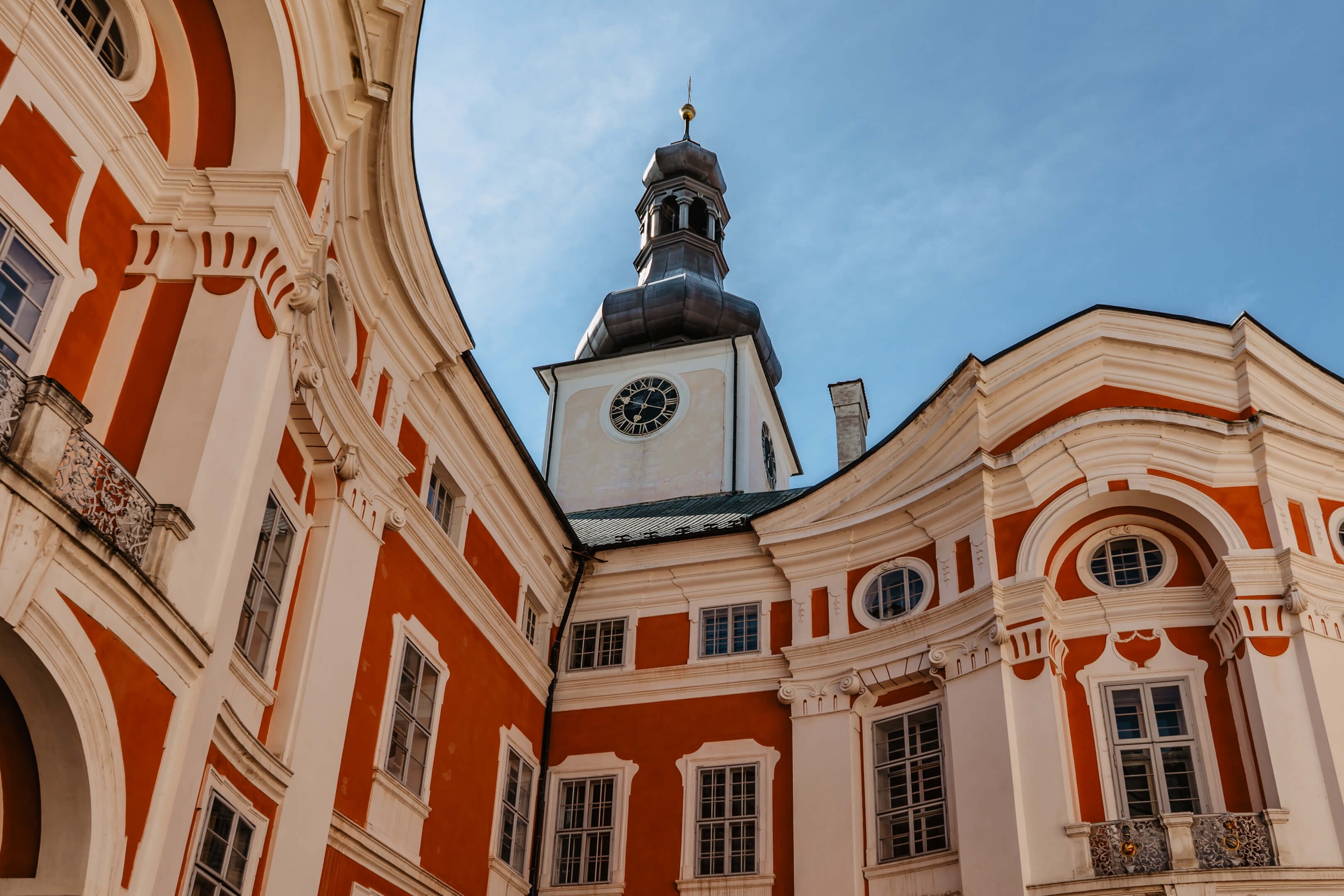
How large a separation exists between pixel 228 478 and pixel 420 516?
5.72m

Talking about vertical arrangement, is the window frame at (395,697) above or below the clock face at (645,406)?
below

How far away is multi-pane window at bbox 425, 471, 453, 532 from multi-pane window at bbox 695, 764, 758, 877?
557 cm

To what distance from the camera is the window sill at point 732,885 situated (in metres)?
18.4

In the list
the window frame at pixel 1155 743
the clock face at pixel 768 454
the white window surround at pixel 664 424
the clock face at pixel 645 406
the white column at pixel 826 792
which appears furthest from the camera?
the clock face at pixel 768 454

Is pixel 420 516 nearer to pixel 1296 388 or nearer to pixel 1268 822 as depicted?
pixel 1268 822

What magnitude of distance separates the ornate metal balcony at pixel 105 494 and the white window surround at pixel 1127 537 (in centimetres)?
1292

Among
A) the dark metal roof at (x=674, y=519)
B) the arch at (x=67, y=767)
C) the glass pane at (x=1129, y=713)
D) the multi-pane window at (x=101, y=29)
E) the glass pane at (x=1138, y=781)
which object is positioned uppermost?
the dark metal roof at (x=674, y=519)

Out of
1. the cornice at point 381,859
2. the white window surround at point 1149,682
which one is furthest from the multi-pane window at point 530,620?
the white window surround at point 1149,682

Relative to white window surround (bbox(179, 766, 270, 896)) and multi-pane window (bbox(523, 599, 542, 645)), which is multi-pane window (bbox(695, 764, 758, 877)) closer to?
multi-pane window (bbox(523, 599, 542, 645))

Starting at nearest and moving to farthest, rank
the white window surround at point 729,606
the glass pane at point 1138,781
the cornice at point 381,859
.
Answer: the cornice at point 381,859 → the glass pane at point 1138,781 → the white window surround at point 729,606

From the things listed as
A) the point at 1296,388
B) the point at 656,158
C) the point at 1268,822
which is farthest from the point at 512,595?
the point at 656,158

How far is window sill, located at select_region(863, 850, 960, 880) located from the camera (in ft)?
56.1

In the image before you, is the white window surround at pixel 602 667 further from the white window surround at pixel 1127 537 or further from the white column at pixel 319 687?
the white window surround at pixel 1127 537

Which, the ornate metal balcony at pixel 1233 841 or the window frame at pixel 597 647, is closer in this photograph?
the ornate metal balcony at pixel 1233 841
